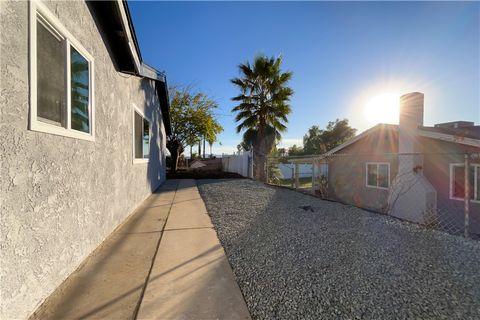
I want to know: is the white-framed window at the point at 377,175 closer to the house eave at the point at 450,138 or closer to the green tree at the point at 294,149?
the house eave at the point at 450,138

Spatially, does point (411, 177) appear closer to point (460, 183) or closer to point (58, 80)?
point (460, 183)

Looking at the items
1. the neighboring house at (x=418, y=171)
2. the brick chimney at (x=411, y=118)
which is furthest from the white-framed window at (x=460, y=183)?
the brick chimney at (x=411, y=118)

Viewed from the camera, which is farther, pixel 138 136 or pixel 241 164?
pixel 241 164

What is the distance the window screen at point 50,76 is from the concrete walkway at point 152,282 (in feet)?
5.64

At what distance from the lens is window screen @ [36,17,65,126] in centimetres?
219

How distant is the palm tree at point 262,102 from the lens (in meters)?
15.3

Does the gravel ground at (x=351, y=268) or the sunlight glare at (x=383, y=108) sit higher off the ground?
the sunlight glare at (x=383, y=108)

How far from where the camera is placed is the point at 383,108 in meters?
10.5

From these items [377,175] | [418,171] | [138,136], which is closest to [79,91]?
[138,136]

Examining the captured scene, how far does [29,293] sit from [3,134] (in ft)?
4.26

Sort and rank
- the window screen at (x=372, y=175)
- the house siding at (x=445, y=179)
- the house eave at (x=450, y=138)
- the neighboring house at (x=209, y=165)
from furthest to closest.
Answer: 1. the neighboring house at (x=209, y=165)
2. the window screen at (x=372, y=175)
3. the house siding at (x=445, y=179)
4. the house eave at (x=450, y=138)

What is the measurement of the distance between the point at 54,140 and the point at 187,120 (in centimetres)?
1677

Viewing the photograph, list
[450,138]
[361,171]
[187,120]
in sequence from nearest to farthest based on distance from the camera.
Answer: [450,138] < [361,171] < [187,120]

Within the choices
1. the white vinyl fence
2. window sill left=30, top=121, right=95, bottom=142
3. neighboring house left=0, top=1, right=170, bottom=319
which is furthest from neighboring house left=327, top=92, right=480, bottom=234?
the white vinyl fence
